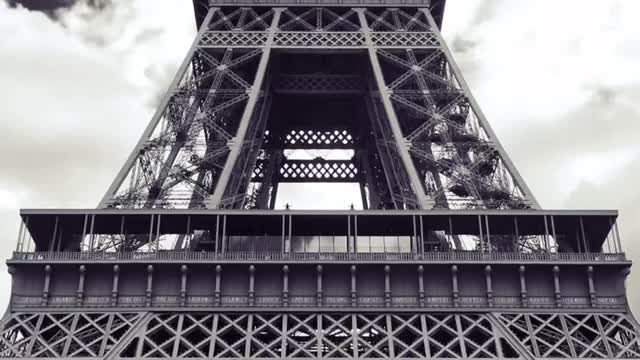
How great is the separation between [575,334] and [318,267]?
384 inches

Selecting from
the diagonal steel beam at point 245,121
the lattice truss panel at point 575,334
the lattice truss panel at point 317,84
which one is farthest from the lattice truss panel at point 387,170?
the lattice truss panel at point 575,334

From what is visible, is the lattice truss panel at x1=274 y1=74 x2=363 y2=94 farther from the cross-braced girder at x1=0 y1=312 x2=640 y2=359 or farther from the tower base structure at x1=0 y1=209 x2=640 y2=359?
the cross-braced girder at x1=0 y1=312 x2=640 y2=359

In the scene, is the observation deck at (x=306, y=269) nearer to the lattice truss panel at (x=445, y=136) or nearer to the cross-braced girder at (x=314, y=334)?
the cross-braced girder at (x=314, y=334)

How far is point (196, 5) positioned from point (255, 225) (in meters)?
18.3

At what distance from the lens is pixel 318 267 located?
120 ft

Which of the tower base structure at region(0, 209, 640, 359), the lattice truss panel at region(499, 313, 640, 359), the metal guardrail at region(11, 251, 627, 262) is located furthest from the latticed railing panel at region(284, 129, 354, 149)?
the lattice truss panel at region(499, 313, 640, 359)

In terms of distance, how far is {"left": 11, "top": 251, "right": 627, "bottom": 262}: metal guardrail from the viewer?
1447 inches

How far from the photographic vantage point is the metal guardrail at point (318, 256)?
121 feet

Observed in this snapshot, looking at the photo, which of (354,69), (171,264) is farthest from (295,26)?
(171,264)

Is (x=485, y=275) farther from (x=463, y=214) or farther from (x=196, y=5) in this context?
(x=196, y=5)

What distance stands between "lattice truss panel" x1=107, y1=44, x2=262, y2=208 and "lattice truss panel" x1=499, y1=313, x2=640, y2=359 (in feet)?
47.3

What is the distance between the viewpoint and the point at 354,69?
172 ft

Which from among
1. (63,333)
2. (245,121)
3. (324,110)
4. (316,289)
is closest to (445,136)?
(245,121)

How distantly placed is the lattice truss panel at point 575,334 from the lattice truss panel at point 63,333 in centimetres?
1414
